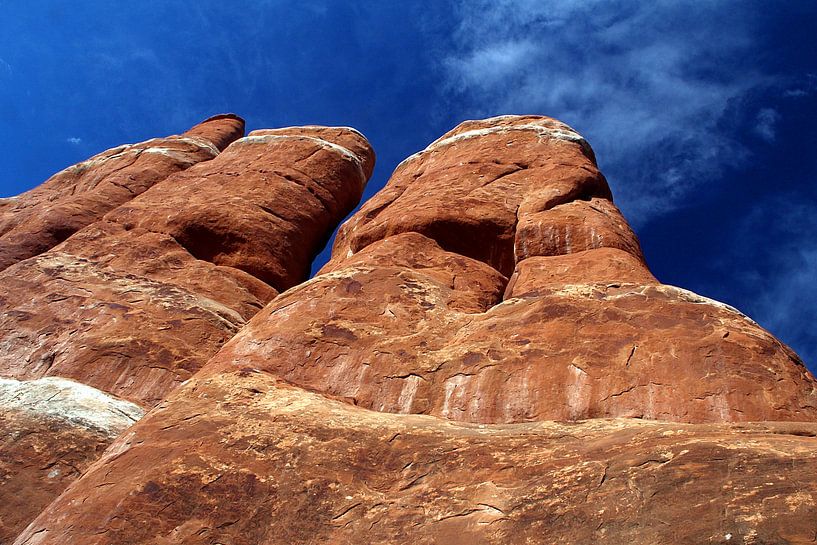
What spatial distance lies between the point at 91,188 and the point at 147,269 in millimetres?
7959

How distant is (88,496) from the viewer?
8266mm

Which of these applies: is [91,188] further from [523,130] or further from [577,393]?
[577,393]

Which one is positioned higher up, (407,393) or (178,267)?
(178,267)

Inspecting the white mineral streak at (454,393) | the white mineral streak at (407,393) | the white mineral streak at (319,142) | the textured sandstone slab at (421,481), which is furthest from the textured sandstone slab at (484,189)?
the textured sandstone slab at (421,481)

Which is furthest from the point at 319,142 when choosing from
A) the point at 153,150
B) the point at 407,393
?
the point at 407,393

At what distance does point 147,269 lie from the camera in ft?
58.5

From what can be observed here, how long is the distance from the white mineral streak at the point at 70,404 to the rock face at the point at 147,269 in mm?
50

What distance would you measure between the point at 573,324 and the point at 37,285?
472 inches

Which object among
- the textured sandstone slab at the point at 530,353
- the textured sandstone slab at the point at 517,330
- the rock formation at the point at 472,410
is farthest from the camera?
the textured sandstone slab at the point at 517,330

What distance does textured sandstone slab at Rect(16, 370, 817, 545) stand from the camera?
20.0 ft

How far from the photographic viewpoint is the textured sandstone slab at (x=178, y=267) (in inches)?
550

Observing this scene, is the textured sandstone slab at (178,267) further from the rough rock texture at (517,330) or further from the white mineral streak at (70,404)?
the rough rock texture at (517,330)

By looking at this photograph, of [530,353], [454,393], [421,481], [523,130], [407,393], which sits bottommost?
[421,481]

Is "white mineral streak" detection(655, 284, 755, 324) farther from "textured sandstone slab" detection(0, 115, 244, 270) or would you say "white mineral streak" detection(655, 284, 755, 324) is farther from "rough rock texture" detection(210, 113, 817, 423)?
"textured sandstone slab" detection(0, 115, 244, 270)
